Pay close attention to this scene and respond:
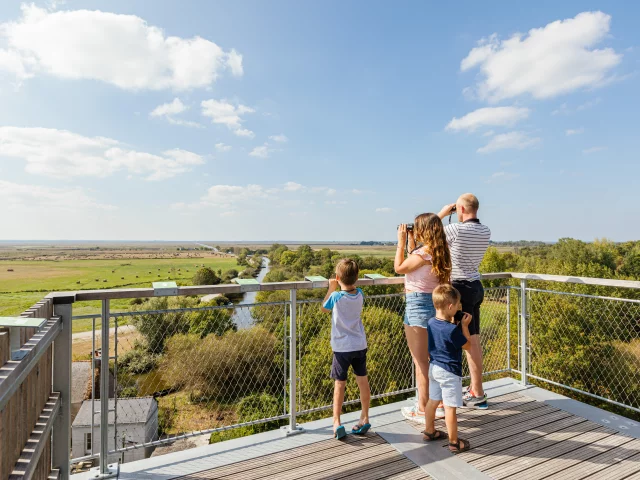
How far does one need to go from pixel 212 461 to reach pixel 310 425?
26.9 inches

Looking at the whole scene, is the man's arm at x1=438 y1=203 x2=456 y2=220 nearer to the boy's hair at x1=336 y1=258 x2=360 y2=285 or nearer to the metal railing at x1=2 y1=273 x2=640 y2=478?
the metal railing at x1=2 y1=273 x2=640 y2=478

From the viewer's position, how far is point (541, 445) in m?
2.20

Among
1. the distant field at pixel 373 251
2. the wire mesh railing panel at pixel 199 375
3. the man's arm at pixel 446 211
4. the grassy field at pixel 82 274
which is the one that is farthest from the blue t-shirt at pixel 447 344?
the grassy field at pixel 82 274

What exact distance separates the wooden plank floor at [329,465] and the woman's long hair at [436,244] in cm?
105

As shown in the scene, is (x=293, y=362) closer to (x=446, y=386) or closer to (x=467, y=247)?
(x=446, y=386)

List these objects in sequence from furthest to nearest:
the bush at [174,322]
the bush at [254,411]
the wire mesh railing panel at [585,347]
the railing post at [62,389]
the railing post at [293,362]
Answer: the bush at [254,411], the wire mesh railing panel at [585,347], the bush at [174,322], the railing post at [293,362], the railing post at [62,389]

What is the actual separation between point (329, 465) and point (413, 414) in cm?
79

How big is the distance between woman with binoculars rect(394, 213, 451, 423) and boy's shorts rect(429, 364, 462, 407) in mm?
181

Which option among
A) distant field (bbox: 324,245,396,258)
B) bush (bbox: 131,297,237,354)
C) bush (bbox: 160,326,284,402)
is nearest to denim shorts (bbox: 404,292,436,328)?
bush (bbox: 131,297,237,354)

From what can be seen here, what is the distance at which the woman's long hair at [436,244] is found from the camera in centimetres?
223

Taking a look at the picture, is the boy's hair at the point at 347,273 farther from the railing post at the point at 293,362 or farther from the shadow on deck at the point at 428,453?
the shadow on deck at the point at 428,453

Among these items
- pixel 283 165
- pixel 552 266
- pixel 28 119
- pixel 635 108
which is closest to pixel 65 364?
pixel 552 266

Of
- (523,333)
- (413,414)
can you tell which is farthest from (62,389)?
(523,333)

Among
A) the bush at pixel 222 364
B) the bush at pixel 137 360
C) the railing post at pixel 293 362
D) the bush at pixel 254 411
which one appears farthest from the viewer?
the bush at pixel 137 360
